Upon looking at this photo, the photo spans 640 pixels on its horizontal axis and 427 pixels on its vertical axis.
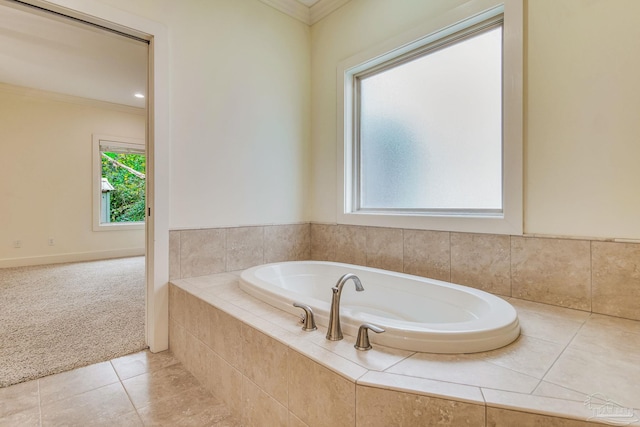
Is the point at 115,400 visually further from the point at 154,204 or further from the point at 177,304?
the point at 154,204

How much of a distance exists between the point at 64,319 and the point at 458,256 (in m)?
3.05

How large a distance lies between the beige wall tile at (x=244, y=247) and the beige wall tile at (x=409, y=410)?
5.40 ft

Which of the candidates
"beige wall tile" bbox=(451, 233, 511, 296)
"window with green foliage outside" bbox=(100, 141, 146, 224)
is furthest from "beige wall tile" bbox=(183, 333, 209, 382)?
"window with green foliage outside" bbox=(100, 141, 146, 224)

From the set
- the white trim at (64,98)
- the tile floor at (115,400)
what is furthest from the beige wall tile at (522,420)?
the white trim at (64,98)

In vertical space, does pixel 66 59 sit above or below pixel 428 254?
above

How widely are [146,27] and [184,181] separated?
99 cm

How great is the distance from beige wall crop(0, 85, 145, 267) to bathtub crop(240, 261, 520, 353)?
4.44 metres

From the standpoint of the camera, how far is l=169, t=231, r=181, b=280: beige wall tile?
1971mm

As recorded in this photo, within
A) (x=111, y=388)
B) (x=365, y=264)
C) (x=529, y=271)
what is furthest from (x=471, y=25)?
(x=111, y=388)

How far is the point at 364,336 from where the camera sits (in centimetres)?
100

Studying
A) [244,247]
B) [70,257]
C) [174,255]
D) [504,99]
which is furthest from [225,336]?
[70,257]

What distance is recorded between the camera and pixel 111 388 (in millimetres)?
1521

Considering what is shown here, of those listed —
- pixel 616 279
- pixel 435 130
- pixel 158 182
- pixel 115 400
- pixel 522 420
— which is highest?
pixel 435 130

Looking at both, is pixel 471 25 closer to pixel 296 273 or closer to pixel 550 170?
pixel 550 170
